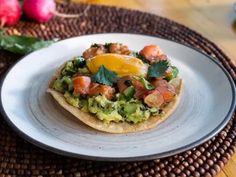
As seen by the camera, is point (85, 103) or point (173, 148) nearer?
point (173, 148)

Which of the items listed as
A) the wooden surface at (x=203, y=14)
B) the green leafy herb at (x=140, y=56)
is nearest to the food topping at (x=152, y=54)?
the green leafy herb at (x=140, y=56)

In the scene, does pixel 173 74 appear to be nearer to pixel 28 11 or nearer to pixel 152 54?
pixel 152 54

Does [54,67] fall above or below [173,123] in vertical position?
below

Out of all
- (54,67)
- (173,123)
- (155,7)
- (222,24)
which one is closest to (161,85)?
(173,123)

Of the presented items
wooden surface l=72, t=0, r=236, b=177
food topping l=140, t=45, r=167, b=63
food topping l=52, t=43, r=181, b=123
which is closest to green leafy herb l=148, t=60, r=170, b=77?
food topping l=52, t=43, r=181, b=123

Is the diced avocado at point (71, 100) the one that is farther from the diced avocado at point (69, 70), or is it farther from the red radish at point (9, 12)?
the red radish at point (9, 12)

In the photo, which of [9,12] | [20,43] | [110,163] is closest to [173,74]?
[110,163]

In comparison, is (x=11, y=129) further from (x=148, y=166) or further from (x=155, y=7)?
(x=155, y=7)
